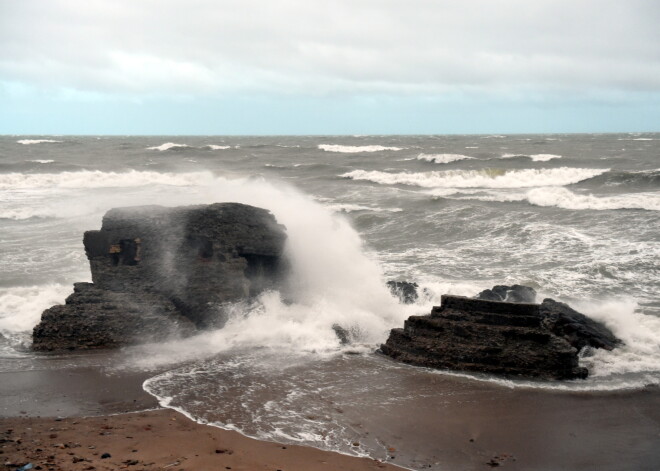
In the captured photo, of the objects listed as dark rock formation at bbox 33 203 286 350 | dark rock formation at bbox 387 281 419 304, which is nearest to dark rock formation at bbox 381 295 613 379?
dark rock formation at bbox 387 281 419 304

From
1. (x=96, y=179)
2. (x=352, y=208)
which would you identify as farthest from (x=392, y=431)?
(x=96, y=179)

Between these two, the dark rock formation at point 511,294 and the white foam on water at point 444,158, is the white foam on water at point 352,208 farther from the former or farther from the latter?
the white foam on water at point 444,158

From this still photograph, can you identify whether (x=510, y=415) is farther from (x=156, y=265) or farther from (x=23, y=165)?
(x=23, y=165)

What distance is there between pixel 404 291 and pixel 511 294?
174cm

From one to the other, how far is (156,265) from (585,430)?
6.30 meters

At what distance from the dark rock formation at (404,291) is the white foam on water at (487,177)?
21.8 metres

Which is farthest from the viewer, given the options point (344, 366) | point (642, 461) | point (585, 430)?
point (344, 366)

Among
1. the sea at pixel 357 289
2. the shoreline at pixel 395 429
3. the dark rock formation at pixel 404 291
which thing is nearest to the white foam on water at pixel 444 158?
the sea at pixel 357 289

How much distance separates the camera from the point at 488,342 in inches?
332

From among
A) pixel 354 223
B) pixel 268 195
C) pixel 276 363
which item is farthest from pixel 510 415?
pixel 354 223

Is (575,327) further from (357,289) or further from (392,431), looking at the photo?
(392,431)

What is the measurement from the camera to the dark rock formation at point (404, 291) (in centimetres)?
1120

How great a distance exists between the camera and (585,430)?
6.75 metres

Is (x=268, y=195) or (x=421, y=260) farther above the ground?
(x=268, y=195)
